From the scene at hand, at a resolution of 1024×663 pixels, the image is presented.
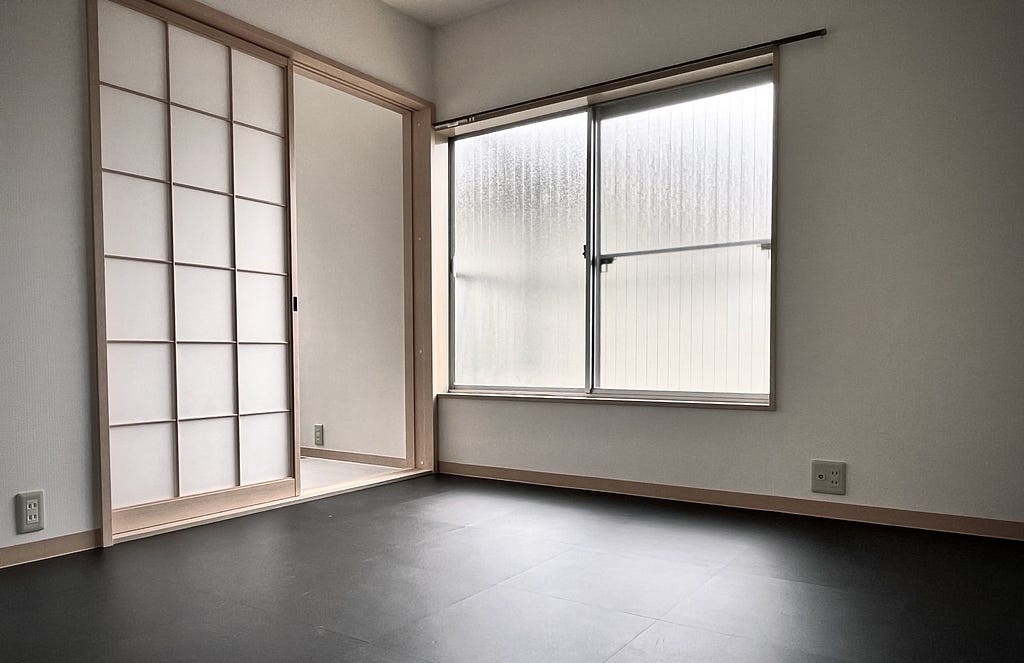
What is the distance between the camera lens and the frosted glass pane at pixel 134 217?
8.66ft

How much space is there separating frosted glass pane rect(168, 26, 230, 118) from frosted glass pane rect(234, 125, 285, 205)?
15 cm

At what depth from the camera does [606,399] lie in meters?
3.48

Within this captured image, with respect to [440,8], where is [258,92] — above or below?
below

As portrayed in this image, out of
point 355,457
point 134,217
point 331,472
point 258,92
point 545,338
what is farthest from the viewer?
point 355,457

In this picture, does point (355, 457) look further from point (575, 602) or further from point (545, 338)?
point (575, 602)

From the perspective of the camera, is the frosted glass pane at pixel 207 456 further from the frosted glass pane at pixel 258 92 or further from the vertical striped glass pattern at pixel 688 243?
the vertical striped glass pattern at pixel 688 243

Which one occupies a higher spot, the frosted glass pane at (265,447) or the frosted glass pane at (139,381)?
the frosted glass pane at (139,381)

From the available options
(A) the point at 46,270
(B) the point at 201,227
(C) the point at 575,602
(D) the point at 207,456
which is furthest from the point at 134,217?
(C) the point at 575,602

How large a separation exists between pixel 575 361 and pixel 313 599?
6.71 ft

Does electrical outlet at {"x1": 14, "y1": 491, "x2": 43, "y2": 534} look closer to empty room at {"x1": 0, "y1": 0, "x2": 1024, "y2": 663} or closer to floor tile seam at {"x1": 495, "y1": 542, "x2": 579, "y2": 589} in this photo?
empty room at {"x1": 0, "y1": 0, "x2": 1024, "y2": 663}

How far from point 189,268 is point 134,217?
0.30m

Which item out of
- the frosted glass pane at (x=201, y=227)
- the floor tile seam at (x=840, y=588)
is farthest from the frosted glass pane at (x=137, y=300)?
the floor tile seam at (x=840, y=588)

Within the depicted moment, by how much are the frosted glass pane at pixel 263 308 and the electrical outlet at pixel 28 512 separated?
3.37 feet

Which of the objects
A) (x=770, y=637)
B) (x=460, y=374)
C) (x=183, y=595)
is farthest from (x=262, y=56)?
(x=770, y=637)
